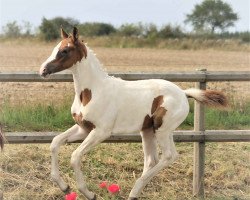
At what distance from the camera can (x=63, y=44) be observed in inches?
194

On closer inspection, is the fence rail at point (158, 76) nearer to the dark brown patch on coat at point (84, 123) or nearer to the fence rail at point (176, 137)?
the fence rail at point (176, 137)

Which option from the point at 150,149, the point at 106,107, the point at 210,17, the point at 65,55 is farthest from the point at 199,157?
the point at 210,17

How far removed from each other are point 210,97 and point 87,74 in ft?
4.10

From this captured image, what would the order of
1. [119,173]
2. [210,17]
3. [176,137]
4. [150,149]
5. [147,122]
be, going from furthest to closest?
[210,17] → [119,173] → [176,137] → [150,149] → [147,122]

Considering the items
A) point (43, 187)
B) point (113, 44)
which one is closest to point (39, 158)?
point (43, 187)

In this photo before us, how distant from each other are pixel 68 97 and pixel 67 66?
12.3 ft

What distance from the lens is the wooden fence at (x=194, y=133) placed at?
5.91 meters

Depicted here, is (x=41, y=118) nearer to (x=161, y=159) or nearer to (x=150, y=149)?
(x=150, y=149)

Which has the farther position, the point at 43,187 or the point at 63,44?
the point at 43,187

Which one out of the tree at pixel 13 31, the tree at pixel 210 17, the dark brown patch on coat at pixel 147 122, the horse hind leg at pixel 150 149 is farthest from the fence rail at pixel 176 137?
the tree at pixel 210 17

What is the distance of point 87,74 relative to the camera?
16.7 feet

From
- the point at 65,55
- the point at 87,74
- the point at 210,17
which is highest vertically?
the point at 65,55

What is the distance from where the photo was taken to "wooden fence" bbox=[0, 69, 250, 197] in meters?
5.91

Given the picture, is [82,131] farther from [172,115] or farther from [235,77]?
[235,77]
